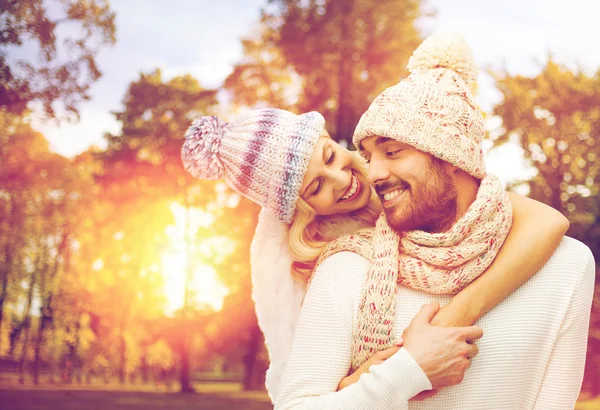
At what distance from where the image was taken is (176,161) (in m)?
16.9

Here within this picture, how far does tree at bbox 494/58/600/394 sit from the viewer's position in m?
15.0

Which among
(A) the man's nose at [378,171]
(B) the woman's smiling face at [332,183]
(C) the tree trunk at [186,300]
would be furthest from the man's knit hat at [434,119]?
(C) the tree trunk at [186,300]

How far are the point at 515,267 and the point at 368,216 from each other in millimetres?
848

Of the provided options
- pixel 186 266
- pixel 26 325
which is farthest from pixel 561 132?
pixel 26 325

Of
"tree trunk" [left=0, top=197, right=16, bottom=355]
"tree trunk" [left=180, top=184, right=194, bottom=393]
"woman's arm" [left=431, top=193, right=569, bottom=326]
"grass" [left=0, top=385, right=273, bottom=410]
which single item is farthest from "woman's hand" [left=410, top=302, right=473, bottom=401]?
"tree trunk" [left=180, top=184, right=194, bottom=393]

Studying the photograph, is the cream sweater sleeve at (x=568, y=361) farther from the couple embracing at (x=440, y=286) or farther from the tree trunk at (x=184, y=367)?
the tree trunk at (x=184, y=367)

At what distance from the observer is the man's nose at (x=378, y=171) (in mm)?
2217

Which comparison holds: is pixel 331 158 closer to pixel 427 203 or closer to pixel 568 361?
pixel 427 203

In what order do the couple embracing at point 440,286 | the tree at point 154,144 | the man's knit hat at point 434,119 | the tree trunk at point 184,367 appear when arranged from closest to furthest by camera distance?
the couple embracing at point 440,286 → the man's knit hat at point 434,119 → the tree at point 154,144 → the tree trunk at point 184,367

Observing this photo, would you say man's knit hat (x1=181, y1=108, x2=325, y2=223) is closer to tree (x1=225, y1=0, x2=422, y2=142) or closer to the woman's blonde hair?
the woman's blonde hair

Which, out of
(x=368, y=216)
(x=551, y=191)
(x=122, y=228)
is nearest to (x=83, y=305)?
(x=122, y=228)

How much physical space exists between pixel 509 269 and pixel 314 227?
0.97 m

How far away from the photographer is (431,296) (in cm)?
213

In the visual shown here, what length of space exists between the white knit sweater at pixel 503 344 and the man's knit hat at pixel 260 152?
1.87ft
